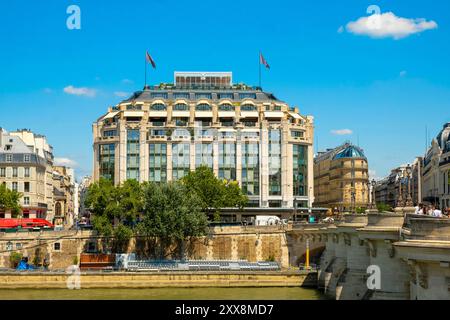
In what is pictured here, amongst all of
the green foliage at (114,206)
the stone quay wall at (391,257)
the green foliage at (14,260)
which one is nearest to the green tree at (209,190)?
the green foliage at (114,206)

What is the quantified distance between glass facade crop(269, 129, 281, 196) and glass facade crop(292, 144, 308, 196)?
2438 mm

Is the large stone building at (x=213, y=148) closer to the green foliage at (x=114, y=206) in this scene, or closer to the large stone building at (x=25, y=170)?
the large stone building at (x=25, y=170)

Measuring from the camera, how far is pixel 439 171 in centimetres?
11975

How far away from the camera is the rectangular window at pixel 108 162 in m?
112

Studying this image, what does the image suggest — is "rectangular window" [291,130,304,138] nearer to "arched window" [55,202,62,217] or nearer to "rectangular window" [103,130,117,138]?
"rectangular window" [103,130,117,138]

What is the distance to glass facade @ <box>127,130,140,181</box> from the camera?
111m

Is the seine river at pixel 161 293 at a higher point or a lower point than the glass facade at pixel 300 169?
lower

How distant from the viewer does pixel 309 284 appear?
236ft

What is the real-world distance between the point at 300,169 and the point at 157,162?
21.0 metres

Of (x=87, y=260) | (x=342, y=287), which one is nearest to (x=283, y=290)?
(x=342, y=287)

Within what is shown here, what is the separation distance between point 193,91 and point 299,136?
19.6m

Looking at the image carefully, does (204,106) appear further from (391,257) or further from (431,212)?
(391,257)

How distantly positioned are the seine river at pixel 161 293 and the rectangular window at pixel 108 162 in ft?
140
